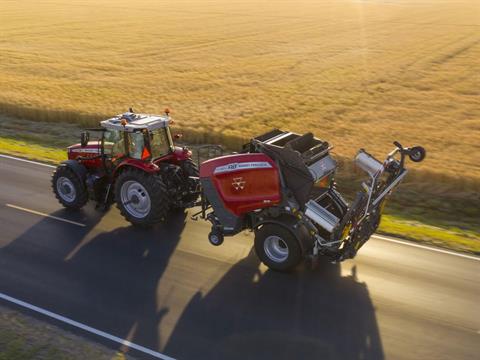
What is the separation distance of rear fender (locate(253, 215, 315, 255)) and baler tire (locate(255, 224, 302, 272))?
70mm

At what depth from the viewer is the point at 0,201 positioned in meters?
15.0

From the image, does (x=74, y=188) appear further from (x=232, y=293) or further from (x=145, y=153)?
(x=232, y=293)

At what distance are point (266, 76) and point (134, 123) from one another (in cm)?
2515

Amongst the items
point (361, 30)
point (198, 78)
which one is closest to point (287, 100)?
point (198, 78)

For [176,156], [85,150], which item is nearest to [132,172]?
[176,156]

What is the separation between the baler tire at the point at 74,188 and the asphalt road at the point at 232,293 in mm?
743

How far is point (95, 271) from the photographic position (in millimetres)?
11305

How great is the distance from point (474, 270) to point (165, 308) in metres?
6.76

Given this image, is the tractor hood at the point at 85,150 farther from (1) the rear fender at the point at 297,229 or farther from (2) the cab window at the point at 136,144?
(1) the rear fender at the point at 297,229

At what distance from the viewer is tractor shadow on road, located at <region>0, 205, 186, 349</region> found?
9719 mm

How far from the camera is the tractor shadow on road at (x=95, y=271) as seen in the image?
972 centimetres

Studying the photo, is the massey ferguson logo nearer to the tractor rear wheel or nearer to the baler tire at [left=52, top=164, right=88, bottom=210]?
the tractor rear wheel

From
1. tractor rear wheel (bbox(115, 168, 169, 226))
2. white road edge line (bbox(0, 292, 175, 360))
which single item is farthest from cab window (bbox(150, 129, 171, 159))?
white road edge line (bbox(0, 292, 175, 360))

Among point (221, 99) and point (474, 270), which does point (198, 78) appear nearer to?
point (221, 99)
